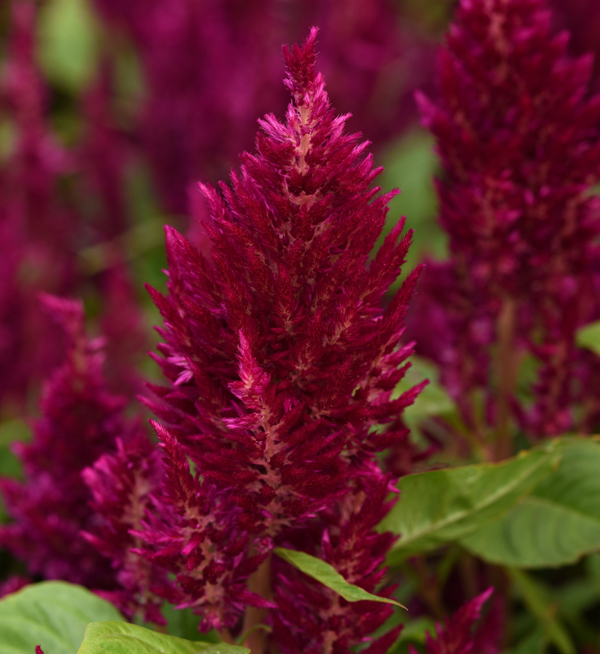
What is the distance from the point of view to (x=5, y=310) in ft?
5.07

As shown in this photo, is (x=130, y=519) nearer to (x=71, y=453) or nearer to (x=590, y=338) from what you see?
(x=71, y=453)

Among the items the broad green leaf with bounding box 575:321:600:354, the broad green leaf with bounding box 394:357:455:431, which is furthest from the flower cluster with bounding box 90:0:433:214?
the broad green leaf with bounding box 575:321:600:354

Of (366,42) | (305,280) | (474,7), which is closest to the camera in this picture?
(305,280)

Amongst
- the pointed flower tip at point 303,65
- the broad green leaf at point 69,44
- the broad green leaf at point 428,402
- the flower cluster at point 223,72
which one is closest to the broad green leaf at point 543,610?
the broad green leaf at point 428,402

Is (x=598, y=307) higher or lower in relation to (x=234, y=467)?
higher

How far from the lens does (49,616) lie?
79 centimetres

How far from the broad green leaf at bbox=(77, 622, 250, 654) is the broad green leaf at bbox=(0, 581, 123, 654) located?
18cm

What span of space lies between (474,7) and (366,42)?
3.92ft

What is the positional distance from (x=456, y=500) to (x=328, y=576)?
28 centimetres

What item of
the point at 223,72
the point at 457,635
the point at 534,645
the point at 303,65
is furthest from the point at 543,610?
the point at 223,72

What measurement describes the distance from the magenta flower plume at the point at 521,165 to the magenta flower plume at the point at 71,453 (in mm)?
487

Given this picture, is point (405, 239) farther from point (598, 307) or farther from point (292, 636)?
point (598, 307)

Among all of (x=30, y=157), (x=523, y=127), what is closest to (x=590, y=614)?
(x=523, y=127)

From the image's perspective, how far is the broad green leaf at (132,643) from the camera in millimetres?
563
